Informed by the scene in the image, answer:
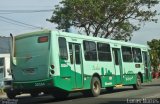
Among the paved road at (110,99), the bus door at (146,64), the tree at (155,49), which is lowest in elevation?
the paved road at (110,99)

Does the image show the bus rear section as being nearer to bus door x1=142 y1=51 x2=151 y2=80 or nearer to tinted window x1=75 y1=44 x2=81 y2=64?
tinted window x1=75 y1=44 x2=81 y2=64

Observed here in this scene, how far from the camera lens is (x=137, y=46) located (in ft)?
96.5

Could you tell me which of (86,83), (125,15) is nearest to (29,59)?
(86,83)

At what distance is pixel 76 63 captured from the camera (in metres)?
21.4

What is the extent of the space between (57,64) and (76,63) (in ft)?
5.60

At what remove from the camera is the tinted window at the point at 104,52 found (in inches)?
942

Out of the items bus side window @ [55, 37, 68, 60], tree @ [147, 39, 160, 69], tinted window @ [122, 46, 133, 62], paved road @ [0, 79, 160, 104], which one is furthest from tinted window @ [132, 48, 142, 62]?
tree @ [147, 39, 160, 69]

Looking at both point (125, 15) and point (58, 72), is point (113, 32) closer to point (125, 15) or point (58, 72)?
point (125, 15)

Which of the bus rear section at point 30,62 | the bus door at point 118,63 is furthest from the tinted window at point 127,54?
the bus rear section at point 30,62

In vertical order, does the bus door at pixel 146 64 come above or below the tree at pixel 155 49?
below

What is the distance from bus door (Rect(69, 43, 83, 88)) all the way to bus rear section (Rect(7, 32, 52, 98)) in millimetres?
1515

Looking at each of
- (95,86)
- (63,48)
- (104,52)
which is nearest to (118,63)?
(104,52)

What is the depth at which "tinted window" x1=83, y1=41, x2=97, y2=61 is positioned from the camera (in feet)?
73.8

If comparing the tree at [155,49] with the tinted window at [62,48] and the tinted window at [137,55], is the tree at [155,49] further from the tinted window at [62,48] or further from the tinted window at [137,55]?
the tinted window at [62,48]
